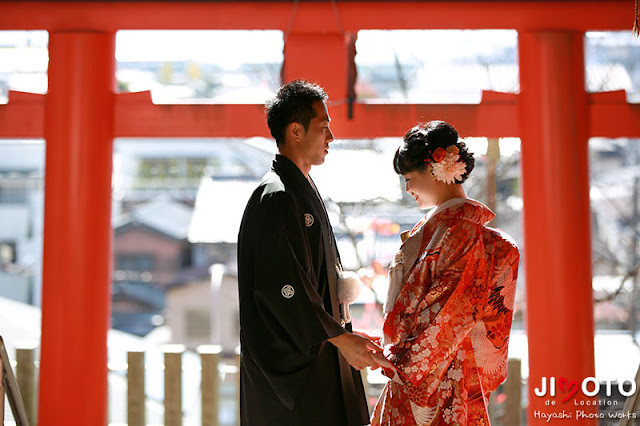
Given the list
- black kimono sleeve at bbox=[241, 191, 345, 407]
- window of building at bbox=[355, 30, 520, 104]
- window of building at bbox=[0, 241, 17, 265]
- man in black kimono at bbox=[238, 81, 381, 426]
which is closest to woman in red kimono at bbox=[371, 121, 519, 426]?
man in black kimono at bbox=[238, 81, 381, 426]

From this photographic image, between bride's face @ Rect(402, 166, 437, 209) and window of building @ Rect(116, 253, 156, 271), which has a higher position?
bride's face @ Rect(402, 166, 437, 209)

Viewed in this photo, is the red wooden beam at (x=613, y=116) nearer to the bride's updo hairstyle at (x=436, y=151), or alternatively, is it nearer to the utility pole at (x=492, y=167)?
the bride's updo hairstyle at (x=436, y=151)

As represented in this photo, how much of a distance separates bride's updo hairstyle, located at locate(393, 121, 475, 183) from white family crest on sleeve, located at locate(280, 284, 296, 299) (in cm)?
57

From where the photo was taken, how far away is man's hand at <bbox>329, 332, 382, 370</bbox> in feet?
6.49

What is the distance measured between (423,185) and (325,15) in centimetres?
130

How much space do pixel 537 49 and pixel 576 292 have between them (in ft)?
3.89

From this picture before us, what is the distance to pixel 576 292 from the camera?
2992mm

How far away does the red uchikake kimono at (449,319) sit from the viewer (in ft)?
6.56

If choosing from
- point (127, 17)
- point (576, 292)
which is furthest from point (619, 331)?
point (127, 17)

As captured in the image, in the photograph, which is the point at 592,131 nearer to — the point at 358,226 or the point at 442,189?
the point at 442,189

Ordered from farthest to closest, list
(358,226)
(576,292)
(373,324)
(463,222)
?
(373,324) → (358,226) → (576,292) → (463,222)

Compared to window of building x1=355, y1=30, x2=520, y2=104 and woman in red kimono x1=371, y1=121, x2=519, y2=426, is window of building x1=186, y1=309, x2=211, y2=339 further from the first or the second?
woman in red kimono x1=371, y1=121, x2=519, y2=426

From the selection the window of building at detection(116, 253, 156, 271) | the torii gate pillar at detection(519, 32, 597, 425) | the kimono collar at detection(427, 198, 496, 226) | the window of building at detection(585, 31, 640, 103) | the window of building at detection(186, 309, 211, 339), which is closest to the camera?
the kimono collar at detection(427, 198, 496, 226)

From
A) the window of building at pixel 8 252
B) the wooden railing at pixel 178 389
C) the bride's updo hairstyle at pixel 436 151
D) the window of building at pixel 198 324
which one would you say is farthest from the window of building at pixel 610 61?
the window of building at pixel 8 252
